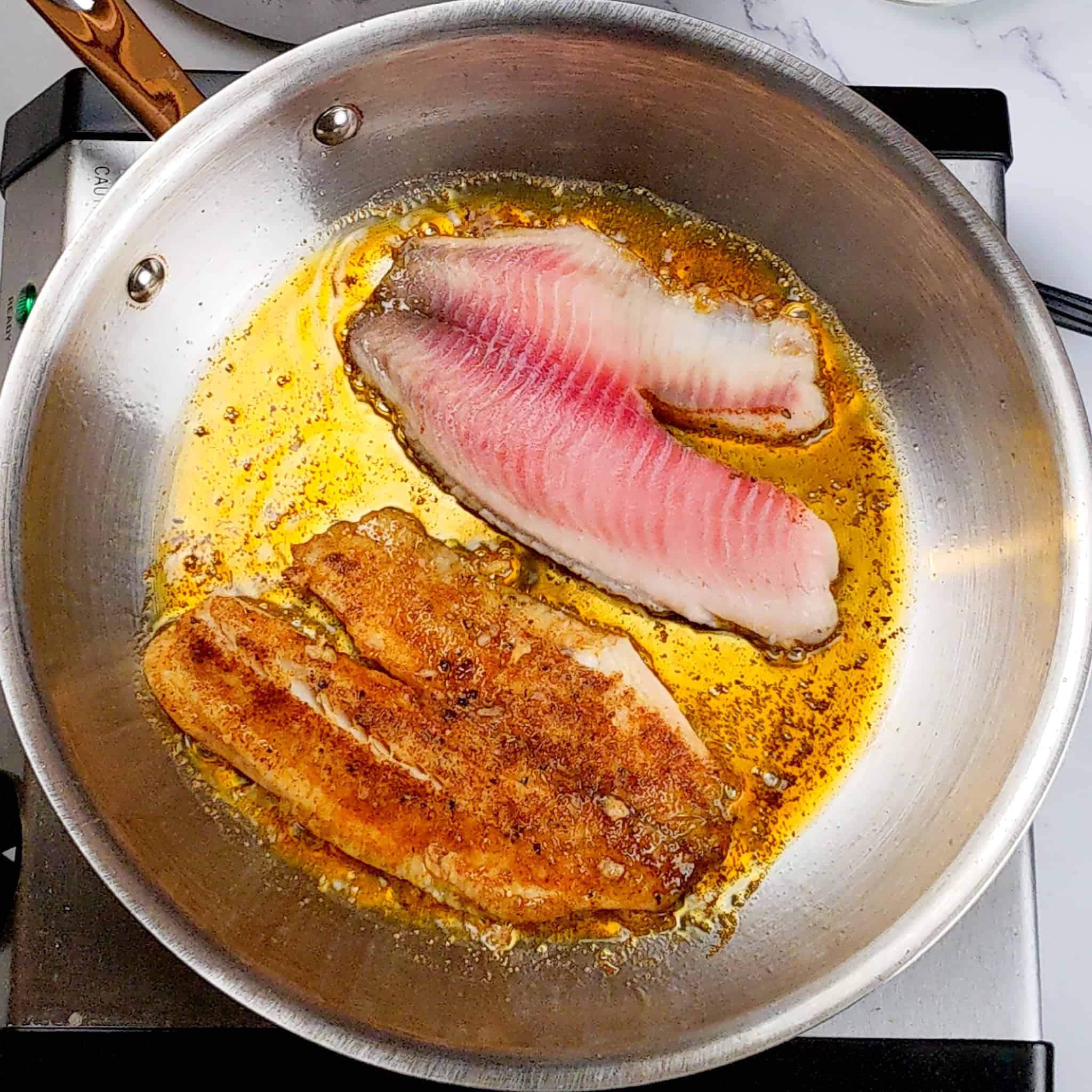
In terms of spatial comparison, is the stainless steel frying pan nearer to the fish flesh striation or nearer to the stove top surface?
the stove top surface

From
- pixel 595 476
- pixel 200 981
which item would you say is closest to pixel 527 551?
pixel 595 476

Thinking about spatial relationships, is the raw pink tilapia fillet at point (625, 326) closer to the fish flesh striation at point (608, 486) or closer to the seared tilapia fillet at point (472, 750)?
the fish flesh striation at point (608, 486)

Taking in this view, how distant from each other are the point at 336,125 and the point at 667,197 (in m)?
0.38

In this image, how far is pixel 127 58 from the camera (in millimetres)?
983

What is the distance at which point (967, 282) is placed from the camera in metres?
1.10

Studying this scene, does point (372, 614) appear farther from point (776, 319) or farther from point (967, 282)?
point (967, 282)

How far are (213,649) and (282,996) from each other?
0.35 m

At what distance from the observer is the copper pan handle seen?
0.96m

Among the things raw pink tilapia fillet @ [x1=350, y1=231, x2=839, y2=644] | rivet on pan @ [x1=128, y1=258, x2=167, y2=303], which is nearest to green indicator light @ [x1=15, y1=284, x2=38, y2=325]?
rivet on pan @ [x1=128, y1=258, x2=167, y2=303]

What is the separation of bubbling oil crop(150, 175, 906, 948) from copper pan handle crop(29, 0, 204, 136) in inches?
10.5

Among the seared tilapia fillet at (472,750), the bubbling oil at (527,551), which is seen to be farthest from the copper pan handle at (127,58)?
the seared tilapia fillet at (472,750)

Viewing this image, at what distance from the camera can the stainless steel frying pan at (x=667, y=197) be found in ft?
3.29

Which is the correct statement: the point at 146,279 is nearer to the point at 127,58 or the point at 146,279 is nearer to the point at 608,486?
the point at 127,58

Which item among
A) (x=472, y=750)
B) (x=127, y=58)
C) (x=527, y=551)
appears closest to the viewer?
(x=127, y=58)
